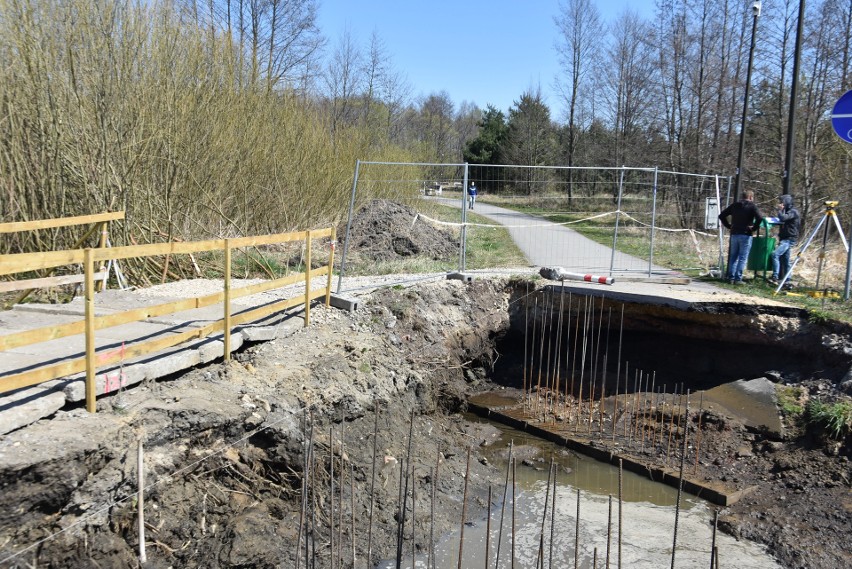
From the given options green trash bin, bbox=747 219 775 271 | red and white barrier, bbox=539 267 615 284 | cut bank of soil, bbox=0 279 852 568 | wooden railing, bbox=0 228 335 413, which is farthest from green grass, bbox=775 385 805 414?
wooden railing, bbox=0 228 335 413

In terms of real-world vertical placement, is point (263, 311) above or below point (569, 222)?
below

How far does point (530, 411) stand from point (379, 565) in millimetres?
4023

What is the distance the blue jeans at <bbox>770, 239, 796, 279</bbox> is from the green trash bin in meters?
0.14

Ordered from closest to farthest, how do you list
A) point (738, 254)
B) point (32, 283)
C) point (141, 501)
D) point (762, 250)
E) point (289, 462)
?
point (141, 501)
point (289, 462)
point (32, 283)
point (738, 254)
point (762, 250)

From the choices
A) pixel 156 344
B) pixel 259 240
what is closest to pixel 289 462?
pixel 156 344

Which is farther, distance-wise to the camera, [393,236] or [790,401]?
[393,236]

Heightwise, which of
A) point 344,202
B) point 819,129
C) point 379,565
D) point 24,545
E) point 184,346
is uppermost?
point 819,129

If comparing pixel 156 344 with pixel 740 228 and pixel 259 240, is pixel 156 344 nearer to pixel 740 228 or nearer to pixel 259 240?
pixel 259 240

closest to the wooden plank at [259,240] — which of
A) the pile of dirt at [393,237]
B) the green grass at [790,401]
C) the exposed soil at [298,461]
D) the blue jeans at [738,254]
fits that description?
the exposed soil at [298,461]

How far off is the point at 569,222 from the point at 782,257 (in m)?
3.51

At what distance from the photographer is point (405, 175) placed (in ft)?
64.1

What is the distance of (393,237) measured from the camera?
14617 mm

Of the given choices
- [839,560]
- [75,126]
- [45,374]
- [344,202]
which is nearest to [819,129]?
[344,202]

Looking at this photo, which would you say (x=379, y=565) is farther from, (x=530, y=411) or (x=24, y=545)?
(x=530, y=411)
